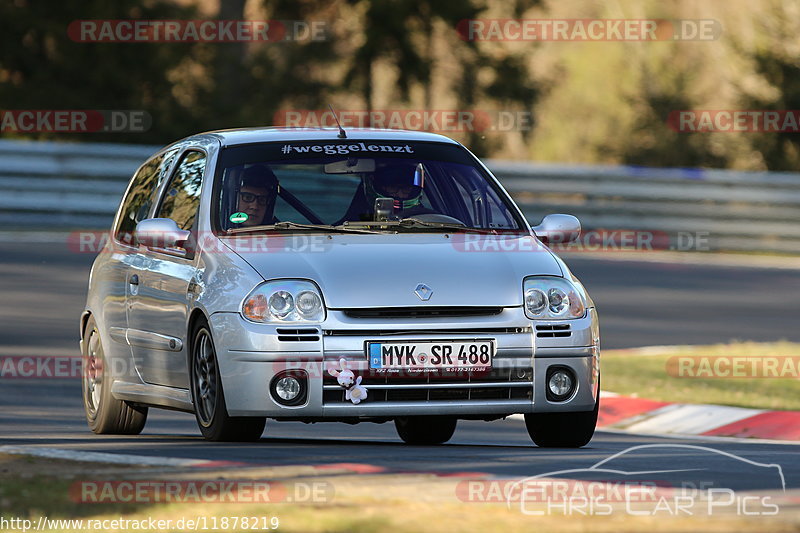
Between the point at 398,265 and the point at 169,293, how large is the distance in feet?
4.54

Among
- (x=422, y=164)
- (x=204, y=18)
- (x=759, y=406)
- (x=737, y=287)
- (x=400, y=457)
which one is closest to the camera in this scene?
(x=400, y=457)

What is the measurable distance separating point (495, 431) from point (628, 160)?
22.6 meters

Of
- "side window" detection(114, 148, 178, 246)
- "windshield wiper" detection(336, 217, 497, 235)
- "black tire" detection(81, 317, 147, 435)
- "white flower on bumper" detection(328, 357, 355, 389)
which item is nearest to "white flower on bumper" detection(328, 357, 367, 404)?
"white flower on bumper" detection(328, 357, 355, 389)

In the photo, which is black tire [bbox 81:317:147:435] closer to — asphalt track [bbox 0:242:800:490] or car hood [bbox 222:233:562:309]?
asphalt track [bbox 0:242:800:490]

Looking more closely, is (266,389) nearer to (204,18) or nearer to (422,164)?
(422,164)

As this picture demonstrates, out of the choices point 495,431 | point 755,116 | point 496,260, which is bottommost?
point 495,431

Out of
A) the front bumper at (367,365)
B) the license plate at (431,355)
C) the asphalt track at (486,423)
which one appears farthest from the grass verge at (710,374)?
the license plate at (431,355)

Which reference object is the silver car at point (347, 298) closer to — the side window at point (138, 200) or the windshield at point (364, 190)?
the windshield at point (364, 190)

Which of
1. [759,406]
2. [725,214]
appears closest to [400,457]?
[759,406]

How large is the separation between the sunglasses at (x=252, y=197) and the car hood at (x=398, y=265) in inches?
14.7

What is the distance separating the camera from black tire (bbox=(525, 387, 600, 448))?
893cm

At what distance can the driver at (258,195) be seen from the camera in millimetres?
9195

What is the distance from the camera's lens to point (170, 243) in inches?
360

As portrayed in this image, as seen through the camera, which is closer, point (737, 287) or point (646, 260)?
point (737, 287)
